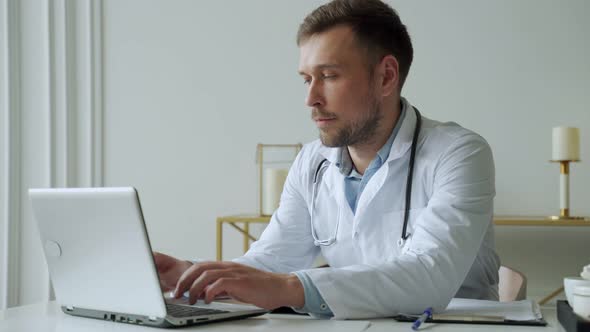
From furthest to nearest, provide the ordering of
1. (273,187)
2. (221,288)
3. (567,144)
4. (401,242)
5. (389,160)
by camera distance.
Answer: (273,187) < (567,144) < (389,160) < (401,242) < (221,288)

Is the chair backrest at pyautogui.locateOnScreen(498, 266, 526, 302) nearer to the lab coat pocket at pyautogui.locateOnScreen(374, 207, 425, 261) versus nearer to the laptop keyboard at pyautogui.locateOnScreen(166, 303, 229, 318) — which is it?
the lab coat pocket at pyautogui.locateOnScreen(374, 207, 425, 261)

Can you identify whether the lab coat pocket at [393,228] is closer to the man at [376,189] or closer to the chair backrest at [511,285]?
the man at [376,189]

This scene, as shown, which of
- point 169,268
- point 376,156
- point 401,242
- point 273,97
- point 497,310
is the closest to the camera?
point 497,310

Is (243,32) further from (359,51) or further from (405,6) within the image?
(359,51)

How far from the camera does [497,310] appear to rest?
1365mm

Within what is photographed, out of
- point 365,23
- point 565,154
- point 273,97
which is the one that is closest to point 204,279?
point 365,23

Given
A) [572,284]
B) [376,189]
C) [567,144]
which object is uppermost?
[567,144]

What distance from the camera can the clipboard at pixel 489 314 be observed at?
1244 millimetres

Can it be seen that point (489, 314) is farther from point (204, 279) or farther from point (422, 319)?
point (204, 279)

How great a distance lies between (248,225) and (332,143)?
6.05 ft

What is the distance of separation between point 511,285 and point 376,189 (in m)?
0.42

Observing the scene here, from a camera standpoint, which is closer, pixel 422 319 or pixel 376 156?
pixel 422 319

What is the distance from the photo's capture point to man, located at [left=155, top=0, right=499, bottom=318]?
141 cm

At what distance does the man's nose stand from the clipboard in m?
0.57
